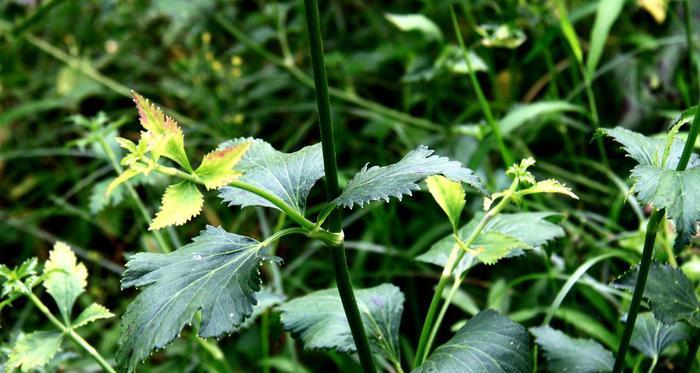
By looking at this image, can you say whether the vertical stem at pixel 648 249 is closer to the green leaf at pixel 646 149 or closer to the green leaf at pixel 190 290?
the green leaf at pixel 646 149

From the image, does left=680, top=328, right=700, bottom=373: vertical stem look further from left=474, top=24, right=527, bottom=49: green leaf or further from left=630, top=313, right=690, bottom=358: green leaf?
left=474, top=24, right=527, bottom=49: green leaf

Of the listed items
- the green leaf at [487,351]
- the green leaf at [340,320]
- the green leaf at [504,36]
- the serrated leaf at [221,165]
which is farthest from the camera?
the green leaf at [504,36]

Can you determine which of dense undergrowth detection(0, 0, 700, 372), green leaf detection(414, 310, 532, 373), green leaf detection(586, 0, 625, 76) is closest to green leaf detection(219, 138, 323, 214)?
dense undergrowth detection(0, 0, 700, 372)

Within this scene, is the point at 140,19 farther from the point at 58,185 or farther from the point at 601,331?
the point at 601,331

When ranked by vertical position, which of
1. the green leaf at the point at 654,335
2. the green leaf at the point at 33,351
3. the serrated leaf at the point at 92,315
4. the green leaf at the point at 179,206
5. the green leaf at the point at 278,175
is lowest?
the green leaf at the point at 654,335

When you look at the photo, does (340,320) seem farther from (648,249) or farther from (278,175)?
(648,249)

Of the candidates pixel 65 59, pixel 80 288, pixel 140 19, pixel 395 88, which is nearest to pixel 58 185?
pixel 65 59

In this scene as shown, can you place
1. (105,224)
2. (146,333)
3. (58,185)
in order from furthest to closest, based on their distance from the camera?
(58,185) < (105,224) < (146,333)

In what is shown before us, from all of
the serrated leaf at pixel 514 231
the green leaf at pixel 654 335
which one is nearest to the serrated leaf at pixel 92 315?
the serrated leaf at pixel 514 231
